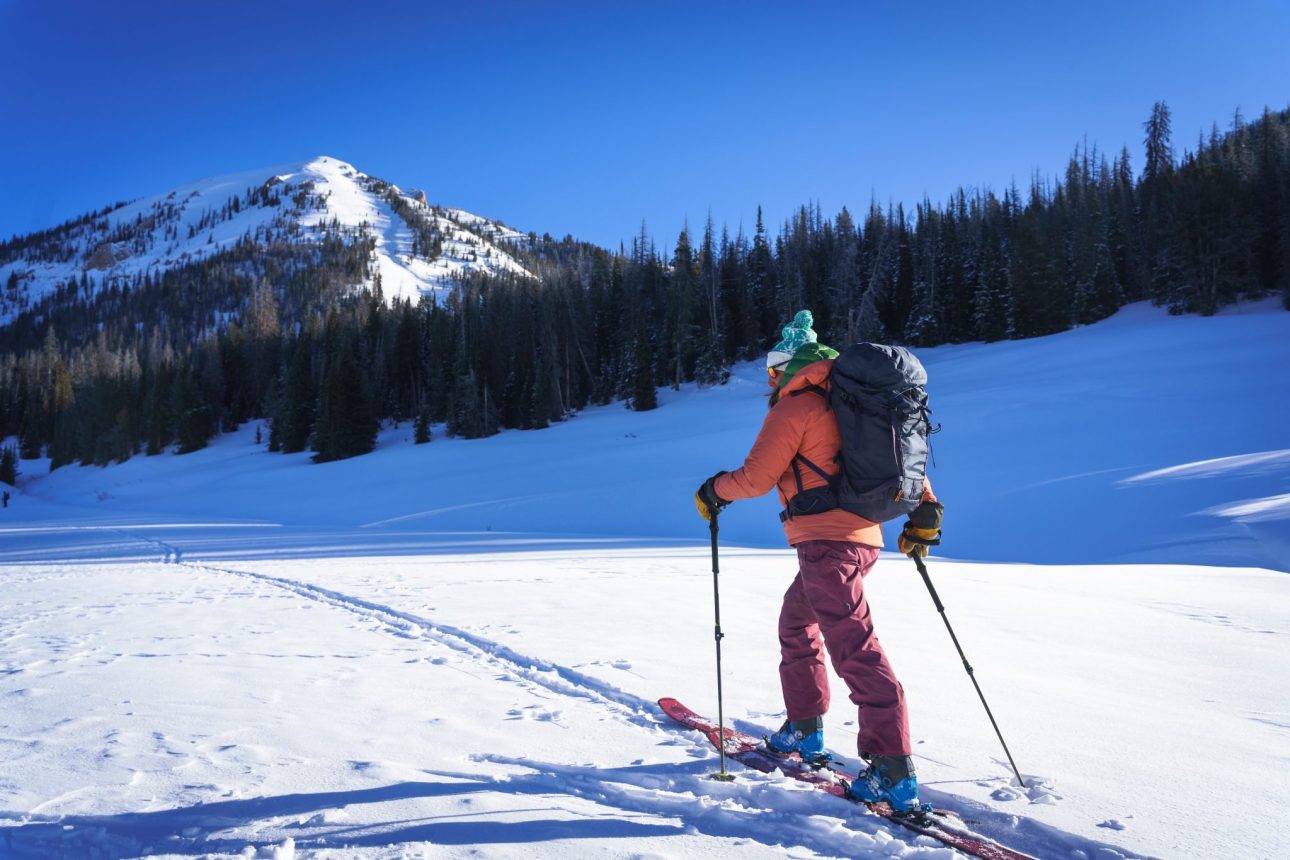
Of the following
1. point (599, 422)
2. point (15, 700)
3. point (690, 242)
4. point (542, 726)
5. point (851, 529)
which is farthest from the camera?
point (690, 242)

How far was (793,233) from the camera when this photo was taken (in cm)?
6638

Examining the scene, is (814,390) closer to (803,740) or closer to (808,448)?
(808,448)

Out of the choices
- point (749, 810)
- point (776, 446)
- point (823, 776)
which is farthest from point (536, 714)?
point (776, 446)

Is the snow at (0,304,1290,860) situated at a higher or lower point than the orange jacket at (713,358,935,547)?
lower

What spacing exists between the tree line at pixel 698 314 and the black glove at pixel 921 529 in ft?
140

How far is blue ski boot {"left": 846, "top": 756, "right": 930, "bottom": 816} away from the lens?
8.35 feet

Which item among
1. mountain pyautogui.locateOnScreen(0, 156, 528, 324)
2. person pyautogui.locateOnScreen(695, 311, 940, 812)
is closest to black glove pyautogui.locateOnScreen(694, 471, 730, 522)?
person pyautogui.locateOnScreen(695, 311, 940, 812)

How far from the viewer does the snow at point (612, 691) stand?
7.97 feet

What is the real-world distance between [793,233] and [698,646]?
66.8m

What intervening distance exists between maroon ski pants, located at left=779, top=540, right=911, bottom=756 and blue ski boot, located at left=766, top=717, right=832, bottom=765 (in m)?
0.05

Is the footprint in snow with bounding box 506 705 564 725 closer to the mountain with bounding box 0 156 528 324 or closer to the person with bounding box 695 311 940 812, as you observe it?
the person with bounding box 695 311 940 812

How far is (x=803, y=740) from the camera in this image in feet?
10.1

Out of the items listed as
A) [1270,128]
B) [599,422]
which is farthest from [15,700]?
[1270,128]

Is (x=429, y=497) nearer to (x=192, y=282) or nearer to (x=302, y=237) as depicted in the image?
(x=192, y=282)
